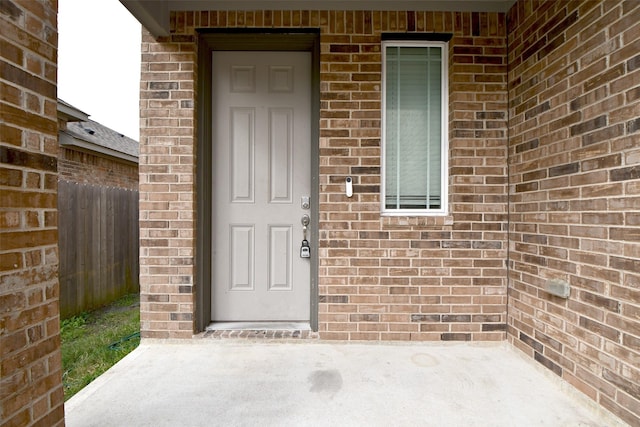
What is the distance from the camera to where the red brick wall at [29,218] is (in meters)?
1.23

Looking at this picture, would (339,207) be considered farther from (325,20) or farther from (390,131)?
(325,20)

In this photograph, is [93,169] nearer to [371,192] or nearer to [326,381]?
[371,192]

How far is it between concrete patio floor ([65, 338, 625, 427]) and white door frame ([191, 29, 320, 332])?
401mm

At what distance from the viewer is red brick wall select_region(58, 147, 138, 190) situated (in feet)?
19.9

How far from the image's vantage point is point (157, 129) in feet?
8.92

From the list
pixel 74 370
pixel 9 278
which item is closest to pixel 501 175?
pixel 9 278

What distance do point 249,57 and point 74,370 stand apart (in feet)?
9.85

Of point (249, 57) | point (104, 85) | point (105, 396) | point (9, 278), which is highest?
point (104, 85)

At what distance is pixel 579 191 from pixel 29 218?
2791 millimetres

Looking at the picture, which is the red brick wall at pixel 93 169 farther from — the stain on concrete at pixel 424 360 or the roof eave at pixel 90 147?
the stain on concrete at pixel 424 360

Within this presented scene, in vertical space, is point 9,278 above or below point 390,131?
below

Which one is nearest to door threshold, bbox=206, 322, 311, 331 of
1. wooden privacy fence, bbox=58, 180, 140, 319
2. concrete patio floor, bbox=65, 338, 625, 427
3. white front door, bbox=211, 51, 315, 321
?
white front door, bbox=211, 51, 315, 321

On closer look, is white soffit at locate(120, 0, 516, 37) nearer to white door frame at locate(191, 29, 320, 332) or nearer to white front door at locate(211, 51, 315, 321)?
white door frame at locate(191, 29, 320, 332)

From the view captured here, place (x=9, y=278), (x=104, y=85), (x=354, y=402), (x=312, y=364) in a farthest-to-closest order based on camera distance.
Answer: (x=104, y=85), (x=312, y=364), (x=354, y=402), (x=9, y=278)
